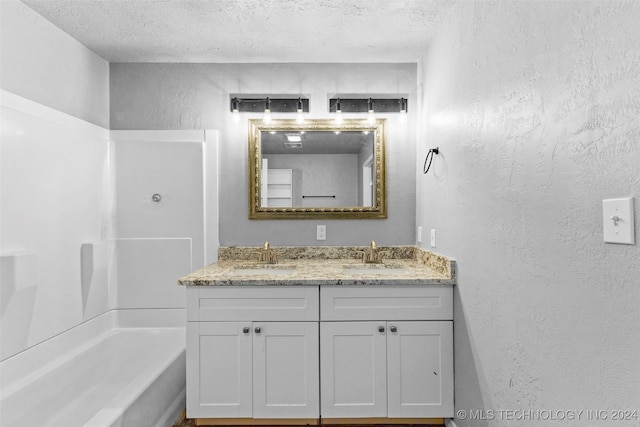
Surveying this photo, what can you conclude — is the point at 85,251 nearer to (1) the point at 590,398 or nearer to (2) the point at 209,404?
(2) the point at 209,404

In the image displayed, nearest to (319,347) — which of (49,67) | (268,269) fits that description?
(268,269)

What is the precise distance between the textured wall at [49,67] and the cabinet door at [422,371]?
2.18 metres

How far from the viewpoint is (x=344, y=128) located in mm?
2504

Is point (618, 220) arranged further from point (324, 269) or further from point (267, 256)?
point (267, 256)

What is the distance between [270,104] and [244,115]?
A: 19 centimetres

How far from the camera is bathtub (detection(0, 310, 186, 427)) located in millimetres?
1666

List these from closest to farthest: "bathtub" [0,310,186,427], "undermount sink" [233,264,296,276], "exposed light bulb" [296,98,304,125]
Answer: "bathtub" [0,310,186,427] < "undermount sink" [233,264,296,276] < "exposed light bulb" [296,98,304,125]

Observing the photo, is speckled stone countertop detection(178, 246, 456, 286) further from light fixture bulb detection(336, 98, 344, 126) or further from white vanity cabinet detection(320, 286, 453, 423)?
light fixture bulb detection(336, 98, 344, 126)

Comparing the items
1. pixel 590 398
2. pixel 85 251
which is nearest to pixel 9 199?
pixel 85 251

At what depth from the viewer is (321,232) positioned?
2.52 m

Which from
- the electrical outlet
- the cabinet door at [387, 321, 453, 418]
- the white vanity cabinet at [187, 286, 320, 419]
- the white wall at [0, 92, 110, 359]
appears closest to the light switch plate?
the cabinet door at [387, 321, 453, 418]

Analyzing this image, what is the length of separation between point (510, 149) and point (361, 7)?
113cm

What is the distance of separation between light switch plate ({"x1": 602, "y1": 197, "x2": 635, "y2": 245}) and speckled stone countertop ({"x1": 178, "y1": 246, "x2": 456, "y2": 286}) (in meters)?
0.99

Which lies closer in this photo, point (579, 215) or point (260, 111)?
point (579, 215)
